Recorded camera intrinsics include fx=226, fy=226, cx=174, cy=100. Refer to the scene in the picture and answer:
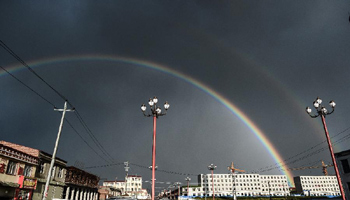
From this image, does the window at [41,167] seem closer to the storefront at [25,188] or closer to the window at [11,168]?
the storefront at [25,188]

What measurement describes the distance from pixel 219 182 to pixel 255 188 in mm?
31550

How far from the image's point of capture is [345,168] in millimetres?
39188

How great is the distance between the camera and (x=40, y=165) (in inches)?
1321

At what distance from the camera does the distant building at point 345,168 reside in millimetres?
38219

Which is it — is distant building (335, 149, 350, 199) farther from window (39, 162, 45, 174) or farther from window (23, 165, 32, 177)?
window (23, 165, 32, 177)

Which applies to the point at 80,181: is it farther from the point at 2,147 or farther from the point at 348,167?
the point at 348,167

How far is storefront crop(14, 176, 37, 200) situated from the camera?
27938 mm

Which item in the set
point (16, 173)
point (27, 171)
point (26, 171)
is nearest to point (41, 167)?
point (27, 171)

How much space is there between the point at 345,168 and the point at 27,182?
49656 mm

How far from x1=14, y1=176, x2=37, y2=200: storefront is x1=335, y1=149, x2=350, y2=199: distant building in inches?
1917

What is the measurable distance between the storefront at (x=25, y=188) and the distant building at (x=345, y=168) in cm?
4870

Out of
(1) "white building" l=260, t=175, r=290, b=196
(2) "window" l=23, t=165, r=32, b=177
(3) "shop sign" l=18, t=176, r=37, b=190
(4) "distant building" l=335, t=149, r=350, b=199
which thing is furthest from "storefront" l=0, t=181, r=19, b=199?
(1) "white building" l=260, t=175, r=290, b=196

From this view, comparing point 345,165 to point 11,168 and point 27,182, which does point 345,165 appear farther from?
point 11,168

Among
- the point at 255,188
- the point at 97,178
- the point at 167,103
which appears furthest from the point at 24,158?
the point at 255,188
